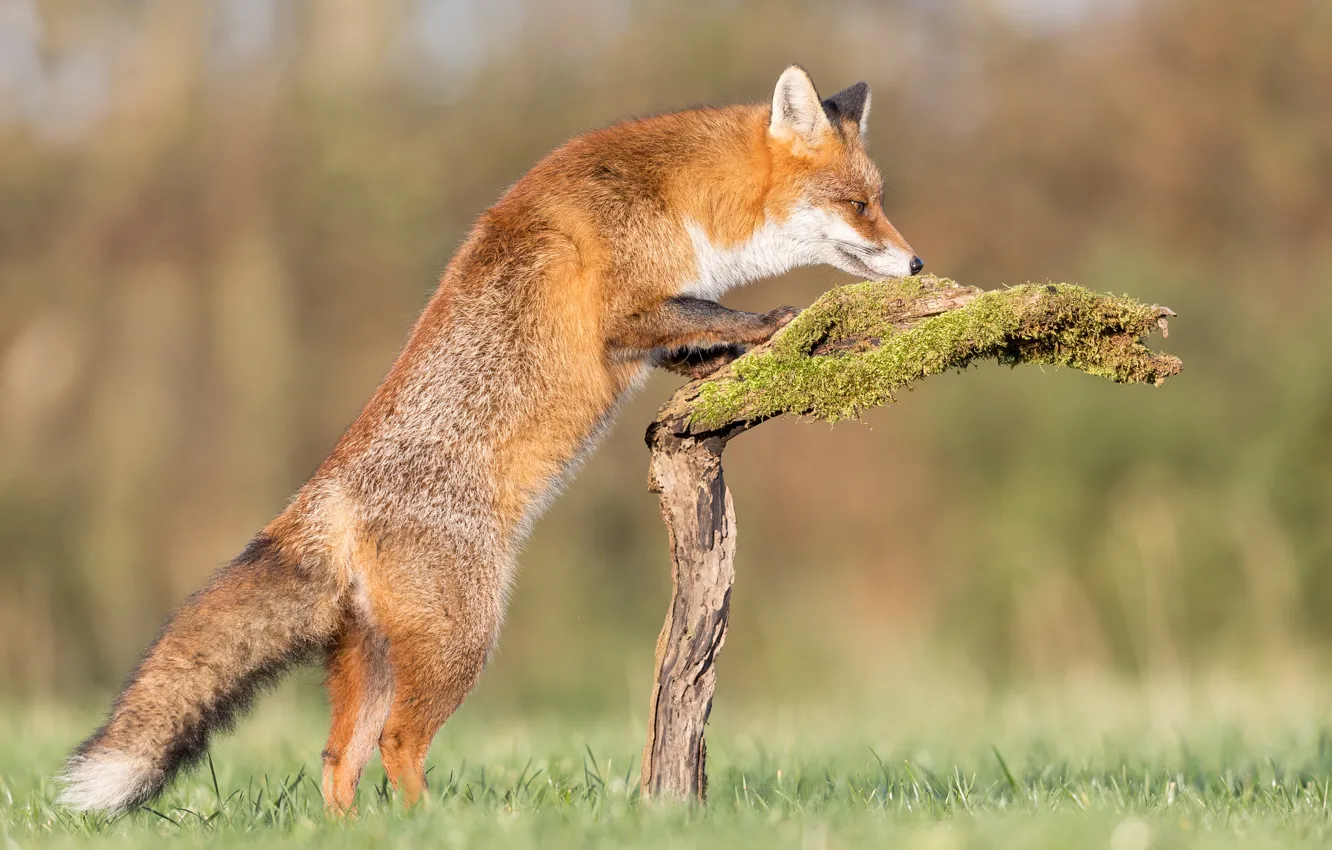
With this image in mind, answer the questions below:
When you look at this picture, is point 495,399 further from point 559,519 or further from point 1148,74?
point 1148,74

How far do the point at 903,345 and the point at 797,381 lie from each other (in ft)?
1.32

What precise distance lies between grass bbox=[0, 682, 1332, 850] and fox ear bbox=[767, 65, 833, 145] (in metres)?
2.95

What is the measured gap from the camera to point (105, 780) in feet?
14.7

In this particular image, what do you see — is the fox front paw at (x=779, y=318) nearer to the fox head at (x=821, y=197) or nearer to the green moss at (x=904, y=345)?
the green moss at (x=904, y=345)

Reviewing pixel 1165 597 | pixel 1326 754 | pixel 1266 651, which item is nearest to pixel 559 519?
pixel 1165 597

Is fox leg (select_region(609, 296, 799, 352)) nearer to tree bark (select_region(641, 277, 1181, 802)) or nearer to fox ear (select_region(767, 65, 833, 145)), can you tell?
tree bark (select_region(641, 277, 1181, 802))

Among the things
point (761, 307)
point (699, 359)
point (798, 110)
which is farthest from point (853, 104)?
point (761, 307)

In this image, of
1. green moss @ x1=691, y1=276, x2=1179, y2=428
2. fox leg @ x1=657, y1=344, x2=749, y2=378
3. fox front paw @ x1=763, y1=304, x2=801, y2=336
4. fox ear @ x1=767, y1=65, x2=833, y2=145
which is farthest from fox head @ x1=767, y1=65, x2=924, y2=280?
green moss @ x1=691, y1=276, x2=1179, y2=428

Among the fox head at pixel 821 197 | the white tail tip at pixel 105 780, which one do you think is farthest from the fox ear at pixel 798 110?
the white tail tip at pixel 105 780

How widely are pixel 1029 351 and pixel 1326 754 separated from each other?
2.98 meters

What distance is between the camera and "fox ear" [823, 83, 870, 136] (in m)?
6.38

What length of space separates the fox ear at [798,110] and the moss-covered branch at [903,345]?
4.97ft

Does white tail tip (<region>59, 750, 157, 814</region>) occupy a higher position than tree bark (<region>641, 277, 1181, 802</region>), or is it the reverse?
tree bark (<region>641, 277, 1181, 802</region>)

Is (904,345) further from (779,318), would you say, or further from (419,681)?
(419,681)
